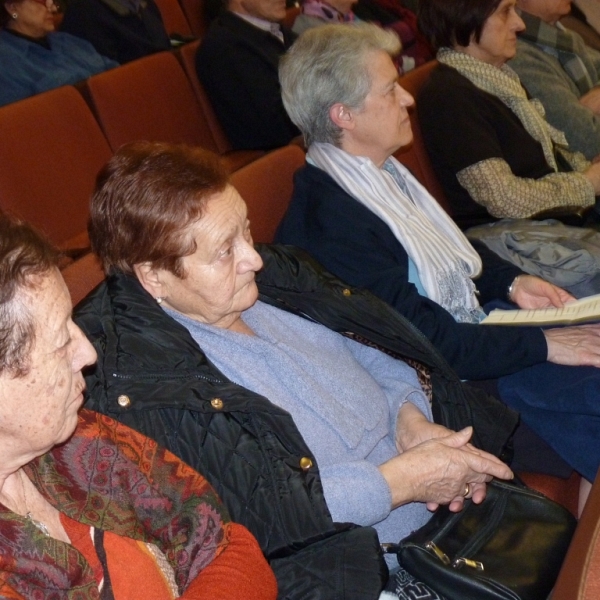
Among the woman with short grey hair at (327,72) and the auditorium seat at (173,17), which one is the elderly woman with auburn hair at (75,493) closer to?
the woman with short grey hair at (327,72)

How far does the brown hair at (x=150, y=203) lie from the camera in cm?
145

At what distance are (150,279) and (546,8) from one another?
110 inches

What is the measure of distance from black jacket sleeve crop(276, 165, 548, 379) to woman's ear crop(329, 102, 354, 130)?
0.19 metres

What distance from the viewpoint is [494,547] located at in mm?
1489

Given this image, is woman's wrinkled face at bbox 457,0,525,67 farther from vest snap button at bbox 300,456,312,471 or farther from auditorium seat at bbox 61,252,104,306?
vest snap button at bbox 300,456,312,471

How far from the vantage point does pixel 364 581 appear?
1.34 meters

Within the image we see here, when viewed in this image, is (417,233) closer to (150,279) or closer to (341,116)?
(341,116)

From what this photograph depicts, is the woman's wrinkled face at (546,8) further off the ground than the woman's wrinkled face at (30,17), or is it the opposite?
the woman's wrinkled face at (30,17)

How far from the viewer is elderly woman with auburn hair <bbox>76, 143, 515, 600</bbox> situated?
4.49 feet

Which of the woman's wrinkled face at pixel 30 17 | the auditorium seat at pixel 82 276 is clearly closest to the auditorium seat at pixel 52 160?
the woman's wrinkled face at pixel 30 17

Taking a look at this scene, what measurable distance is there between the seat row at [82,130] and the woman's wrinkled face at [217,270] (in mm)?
946

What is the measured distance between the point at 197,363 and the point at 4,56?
2.50 metres

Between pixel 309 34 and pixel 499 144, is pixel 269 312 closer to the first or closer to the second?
pixel 309 34

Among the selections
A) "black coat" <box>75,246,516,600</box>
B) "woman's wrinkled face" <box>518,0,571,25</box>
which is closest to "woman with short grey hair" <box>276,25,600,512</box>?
"black coat" <box>75,246,516,600</box>
